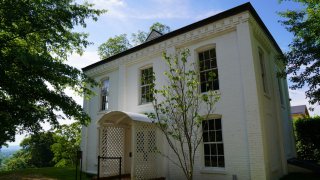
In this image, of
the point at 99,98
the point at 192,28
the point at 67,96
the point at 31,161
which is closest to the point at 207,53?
the point at 192,28

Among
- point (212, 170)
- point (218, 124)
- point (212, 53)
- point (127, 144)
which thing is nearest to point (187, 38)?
point (212, 53)

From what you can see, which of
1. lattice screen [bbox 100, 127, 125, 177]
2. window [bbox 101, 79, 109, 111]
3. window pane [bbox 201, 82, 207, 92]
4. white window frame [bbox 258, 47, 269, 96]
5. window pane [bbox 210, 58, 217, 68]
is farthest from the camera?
window [bbox 101, 79, 109, 111]

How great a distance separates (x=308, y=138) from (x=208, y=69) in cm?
1003

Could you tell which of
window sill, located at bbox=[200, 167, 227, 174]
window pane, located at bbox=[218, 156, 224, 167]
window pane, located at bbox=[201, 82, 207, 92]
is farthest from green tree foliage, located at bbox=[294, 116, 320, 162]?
window sill, located at bbox=[200, 167, 227, 174]

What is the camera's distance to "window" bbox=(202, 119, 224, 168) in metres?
10.5

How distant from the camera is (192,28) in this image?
12023mm

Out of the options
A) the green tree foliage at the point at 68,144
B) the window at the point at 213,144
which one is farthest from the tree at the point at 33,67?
the green tree foliage at the point at 68,144

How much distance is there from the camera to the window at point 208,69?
11373mm

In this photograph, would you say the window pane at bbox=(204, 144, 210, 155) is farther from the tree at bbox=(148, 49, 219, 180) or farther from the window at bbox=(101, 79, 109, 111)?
the window at bbox=(101, 79, 109, 111)

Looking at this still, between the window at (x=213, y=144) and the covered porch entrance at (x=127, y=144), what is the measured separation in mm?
2404

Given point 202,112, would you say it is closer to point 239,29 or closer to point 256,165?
point 256,165

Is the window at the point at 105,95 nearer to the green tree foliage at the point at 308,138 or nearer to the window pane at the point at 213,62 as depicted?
the window pane at the point at 213,62

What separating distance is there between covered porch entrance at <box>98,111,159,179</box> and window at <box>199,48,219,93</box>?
10.1 ft

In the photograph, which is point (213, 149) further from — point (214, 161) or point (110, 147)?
point (110, 147)
